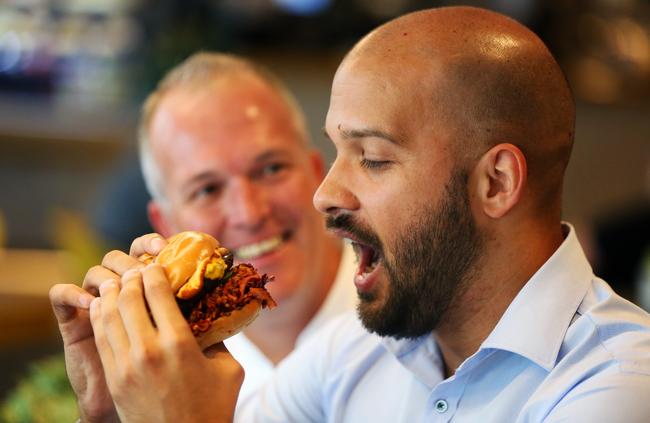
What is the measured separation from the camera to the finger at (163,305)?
1262mm

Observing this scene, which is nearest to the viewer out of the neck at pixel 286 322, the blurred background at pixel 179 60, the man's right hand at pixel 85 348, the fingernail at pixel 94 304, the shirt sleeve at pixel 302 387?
the fingernail at pixel 94 304

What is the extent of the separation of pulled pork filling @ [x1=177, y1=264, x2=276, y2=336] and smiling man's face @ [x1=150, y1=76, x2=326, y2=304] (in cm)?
82

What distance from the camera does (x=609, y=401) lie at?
124 centimetres

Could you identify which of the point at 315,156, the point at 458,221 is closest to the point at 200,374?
the point at 458,221

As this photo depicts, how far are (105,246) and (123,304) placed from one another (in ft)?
7.46

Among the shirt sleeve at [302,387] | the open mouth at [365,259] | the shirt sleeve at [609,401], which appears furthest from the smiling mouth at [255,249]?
the shirt sleeve at [609,401]

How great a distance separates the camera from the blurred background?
497cm

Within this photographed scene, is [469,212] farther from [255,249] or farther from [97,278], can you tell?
[255,249]

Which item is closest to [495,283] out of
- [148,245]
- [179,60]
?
[148,245]

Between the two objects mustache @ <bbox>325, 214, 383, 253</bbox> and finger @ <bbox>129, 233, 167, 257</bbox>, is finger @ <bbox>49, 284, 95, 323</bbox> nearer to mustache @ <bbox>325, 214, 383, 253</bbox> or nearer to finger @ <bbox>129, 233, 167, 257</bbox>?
finger @ <bbox>129, 233, 167, 257</bbox>

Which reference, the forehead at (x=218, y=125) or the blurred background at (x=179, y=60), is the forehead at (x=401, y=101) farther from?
the blurred background at (x=179, y=60)

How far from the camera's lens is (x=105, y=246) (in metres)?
3.50

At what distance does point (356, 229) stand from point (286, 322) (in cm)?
89

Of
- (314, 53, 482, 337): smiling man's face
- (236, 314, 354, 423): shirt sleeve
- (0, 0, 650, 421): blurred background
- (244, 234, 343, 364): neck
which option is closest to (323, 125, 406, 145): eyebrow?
(314, 53, 482, 337): smiling man's face
